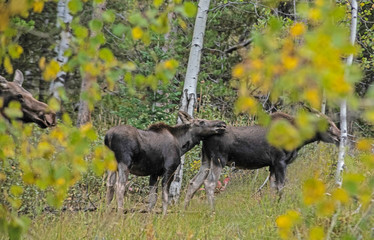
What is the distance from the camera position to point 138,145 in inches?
374

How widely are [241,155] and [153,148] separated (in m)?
1.82

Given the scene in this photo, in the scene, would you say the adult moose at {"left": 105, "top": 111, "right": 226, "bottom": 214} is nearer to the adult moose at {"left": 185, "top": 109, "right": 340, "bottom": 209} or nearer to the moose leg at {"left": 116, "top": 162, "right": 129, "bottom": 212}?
the moose leg at {"left": 116, "top": 162, "right": 129, "bottom": 212}

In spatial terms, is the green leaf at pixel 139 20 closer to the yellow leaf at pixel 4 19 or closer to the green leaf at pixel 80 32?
the green leaf at pixel 80 32

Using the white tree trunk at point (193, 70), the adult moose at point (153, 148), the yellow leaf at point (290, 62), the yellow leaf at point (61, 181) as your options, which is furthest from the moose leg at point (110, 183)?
the yellow leaf at point (290, 62)

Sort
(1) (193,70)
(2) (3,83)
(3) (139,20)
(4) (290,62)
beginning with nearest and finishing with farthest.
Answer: (4) (290,62) → (3) (139,20) → (2) (3,83) → (1) (193,70)

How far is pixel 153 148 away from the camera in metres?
9.72

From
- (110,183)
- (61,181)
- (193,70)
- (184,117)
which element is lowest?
(110,183)

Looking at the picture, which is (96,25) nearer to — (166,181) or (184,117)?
(166,181)

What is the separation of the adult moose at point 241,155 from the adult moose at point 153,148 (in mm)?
291

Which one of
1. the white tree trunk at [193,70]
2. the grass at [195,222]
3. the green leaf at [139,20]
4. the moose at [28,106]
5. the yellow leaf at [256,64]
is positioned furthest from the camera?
the white tree trunk at [193,70]

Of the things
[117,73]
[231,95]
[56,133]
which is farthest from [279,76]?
[231,95]

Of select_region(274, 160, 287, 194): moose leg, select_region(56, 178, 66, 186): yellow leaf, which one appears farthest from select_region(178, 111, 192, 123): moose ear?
select_region(56, 178, 66, 186): yellow leaf

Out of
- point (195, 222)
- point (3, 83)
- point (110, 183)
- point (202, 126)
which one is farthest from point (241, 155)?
point (3, 83)

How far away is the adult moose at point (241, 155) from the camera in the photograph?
34.6 feet
